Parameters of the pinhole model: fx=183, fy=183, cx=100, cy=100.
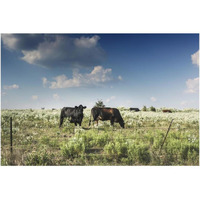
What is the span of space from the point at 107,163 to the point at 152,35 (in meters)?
4.14

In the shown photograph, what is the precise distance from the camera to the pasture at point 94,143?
16.2 feet

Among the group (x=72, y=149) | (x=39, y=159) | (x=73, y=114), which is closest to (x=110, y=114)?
(x=73, y=114)

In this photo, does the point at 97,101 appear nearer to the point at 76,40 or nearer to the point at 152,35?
the point at 76,40

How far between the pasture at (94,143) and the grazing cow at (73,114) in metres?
0.20

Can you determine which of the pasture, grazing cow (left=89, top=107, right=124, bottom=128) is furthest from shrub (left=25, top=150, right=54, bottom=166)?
grazing cow (left=89, top=107, right=124, bottom=128)

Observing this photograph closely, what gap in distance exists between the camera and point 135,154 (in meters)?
4.99

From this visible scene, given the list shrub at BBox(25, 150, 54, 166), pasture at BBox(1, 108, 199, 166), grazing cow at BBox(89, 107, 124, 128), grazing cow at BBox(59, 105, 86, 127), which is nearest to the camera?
shrub at BBox(25, 150, 54, 166)

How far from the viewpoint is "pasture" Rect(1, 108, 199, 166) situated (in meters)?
4.95

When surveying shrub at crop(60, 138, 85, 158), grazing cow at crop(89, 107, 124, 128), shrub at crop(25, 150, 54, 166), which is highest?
grazing cow at crop(89, 107, 124, 128)

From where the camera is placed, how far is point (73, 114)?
6332mm

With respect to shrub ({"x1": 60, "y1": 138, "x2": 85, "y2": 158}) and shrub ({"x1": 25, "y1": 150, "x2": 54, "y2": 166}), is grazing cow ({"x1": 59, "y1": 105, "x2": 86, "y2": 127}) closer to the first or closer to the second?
shrub ({"x1": 60, "y1": 138, "x2": 85, "y2": 158})

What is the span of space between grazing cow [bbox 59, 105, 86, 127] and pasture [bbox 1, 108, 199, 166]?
196 mm

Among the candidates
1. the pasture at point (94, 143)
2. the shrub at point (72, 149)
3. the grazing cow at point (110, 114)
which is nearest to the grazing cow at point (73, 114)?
the pasture at point (94, 143)

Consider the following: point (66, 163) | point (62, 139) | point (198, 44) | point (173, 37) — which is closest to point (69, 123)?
point (62, 139)
